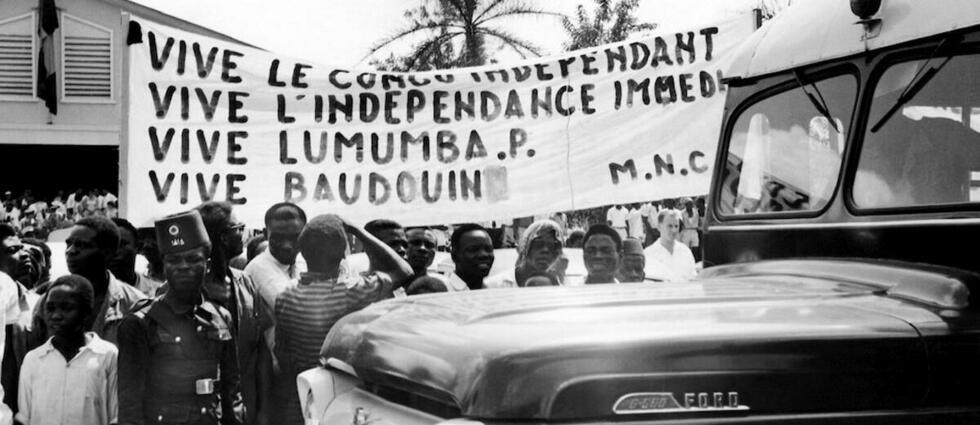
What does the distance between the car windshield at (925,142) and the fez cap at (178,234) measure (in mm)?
2652

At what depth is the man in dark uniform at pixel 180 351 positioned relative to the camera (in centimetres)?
446

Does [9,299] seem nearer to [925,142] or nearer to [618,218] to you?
[925,142]

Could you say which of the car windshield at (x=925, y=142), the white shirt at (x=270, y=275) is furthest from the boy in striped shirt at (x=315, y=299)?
the car windshield at (x=925, y=142)

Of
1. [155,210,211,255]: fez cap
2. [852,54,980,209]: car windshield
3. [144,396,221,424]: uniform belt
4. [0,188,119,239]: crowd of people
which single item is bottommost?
[144,396,221,424]: uniform belt

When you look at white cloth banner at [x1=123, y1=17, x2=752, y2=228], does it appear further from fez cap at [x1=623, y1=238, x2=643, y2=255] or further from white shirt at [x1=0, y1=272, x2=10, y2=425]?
white shirt at [x1=0, y1=272, x2=10, y2=425]

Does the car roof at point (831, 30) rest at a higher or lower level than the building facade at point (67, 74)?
lower

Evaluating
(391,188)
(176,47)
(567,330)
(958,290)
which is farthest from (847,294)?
(176,47)

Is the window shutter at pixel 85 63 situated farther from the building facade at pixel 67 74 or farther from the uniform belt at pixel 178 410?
the uniform belt at pixel 178 410

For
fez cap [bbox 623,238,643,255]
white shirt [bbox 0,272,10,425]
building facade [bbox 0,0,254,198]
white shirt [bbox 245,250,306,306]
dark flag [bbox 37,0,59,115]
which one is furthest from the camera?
building facade [bbox 0,0,254,198]

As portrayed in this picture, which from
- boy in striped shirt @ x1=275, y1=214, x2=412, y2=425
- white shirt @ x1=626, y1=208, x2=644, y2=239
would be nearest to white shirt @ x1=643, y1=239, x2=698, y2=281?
boy in striped shirt @ x1=275, y1=214, x2=412, y2=425

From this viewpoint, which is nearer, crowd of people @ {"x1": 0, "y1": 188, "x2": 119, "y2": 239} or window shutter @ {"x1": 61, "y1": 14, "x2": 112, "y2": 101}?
crowd of people @ {"x1": 0, "y1": 188, "x2": 119, "y2": 239}

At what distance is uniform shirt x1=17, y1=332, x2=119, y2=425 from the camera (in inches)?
200

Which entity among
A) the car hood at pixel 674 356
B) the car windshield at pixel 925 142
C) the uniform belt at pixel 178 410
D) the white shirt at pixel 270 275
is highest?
the car windshield at pixel 925 142

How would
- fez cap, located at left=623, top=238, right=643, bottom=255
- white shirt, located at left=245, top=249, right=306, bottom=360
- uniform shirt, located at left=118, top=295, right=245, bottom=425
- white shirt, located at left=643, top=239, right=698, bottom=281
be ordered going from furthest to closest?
white shirt, located at left=643, top=239, right=698, bottom=281 < fez cap, located at left=623, top=238, right=643, bottom=255 < white shirt, located at left=245, top=249, right=306, bottom=360 < uniform shirt, located at left=118, top=295, right=245, bottom=425
